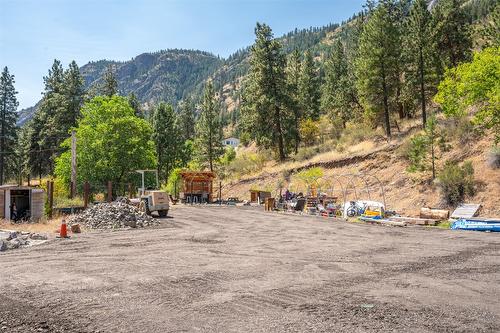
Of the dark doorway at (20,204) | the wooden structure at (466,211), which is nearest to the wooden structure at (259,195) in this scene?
the wooden structure at (466,211)

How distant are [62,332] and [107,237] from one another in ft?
44.3

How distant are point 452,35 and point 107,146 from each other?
37.3 metres

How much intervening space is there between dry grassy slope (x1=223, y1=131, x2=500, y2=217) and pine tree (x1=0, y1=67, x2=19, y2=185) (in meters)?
38.5

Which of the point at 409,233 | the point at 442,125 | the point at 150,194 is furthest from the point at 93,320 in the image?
the point at 442,125

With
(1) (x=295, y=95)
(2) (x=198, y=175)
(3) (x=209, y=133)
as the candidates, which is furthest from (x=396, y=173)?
(3) (x=209, y=133)

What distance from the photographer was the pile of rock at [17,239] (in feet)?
54.8

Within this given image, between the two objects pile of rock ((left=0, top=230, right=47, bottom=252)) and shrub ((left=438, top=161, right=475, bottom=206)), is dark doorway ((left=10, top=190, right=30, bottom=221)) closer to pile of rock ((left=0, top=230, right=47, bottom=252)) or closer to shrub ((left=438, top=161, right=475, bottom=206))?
pile of rock ((left=0, top=230, right=47, bottom=252))

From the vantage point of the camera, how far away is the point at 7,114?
65688mm

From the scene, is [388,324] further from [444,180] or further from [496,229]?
[444,180]

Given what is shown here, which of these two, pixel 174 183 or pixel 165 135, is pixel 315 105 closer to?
pixel 165 135

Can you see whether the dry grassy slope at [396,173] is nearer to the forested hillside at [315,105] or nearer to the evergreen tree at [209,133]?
the forested hillside at [315,105]

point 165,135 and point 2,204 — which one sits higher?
point 165,135

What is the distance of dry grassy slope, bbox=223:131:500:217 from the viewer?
2755cm

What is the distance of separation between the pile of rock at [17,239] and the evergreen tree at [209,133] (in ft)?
140
